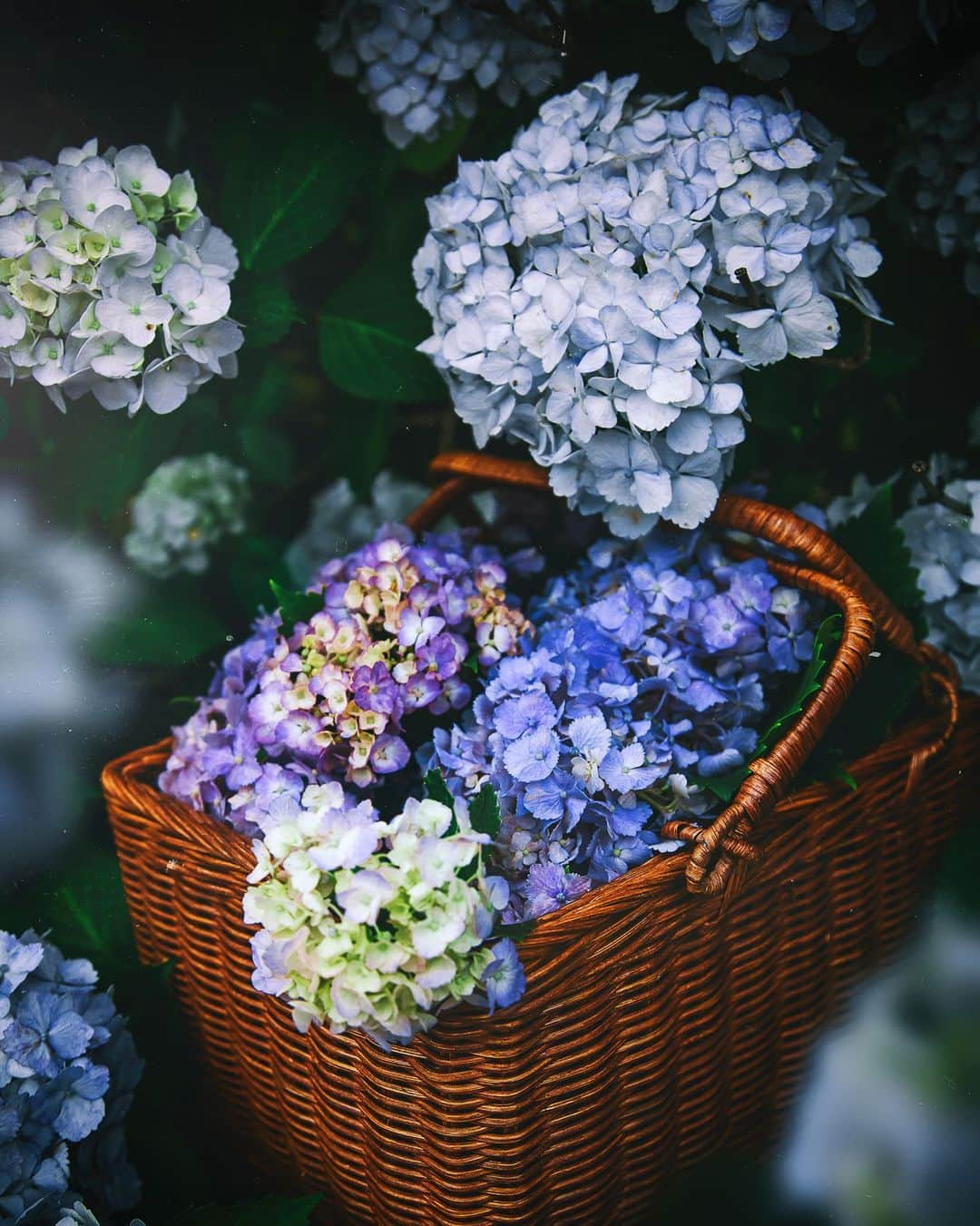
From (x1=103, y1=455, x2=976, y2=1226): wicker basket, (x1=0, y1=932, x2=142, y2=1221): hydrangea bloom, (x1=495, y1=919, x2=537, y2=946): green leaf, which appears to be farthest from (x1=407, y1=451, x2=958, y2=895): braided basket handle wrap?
A: (x1=0, y1=932, x2=142, y2=1221): hydrangea bloom

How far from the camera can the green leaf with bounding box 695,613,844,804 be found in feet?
2.55

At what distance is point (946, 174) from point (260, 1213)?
1.04m

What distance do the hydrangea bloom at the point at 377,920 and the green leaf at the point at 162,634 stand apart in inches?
17.1

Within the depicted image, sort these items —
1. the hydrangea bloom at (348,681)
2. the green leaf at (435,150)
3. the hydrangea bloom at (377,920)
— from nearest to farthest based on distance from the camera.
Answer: the hydrangea bloom at (377,920) → the hydrangea bloom at (348,681) → the green leaf at (435,150)

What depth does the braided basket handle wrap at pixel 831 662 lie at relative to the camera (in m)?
0.75

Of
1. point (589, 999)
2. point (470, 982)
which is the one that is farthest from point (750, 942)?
point (470, 982)

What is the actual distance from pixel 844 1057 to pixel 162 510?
33.2 inches

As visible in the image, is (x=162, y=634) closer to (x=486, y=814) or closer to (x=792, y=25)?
(x=486, y=814)

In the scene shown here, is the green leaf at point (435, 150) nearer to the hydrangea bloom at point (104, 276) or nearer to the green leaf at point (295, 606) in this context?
the hydrangea bloom at point (104, 276)

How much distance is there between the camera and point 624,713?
0.83 metres

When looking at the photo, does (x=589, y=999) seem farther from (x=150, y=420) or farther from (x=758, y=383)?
(x=150, y=420)

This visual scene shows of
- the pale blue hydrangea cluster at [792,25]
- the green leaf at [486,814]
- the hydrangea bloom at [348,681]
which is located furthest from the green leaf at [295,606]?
the pale blue hydrangea cluster at [792,25]

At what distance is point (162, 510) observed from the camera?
3.75 ft

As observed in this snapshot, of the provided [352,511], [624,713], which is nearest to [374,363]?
[352,511]
